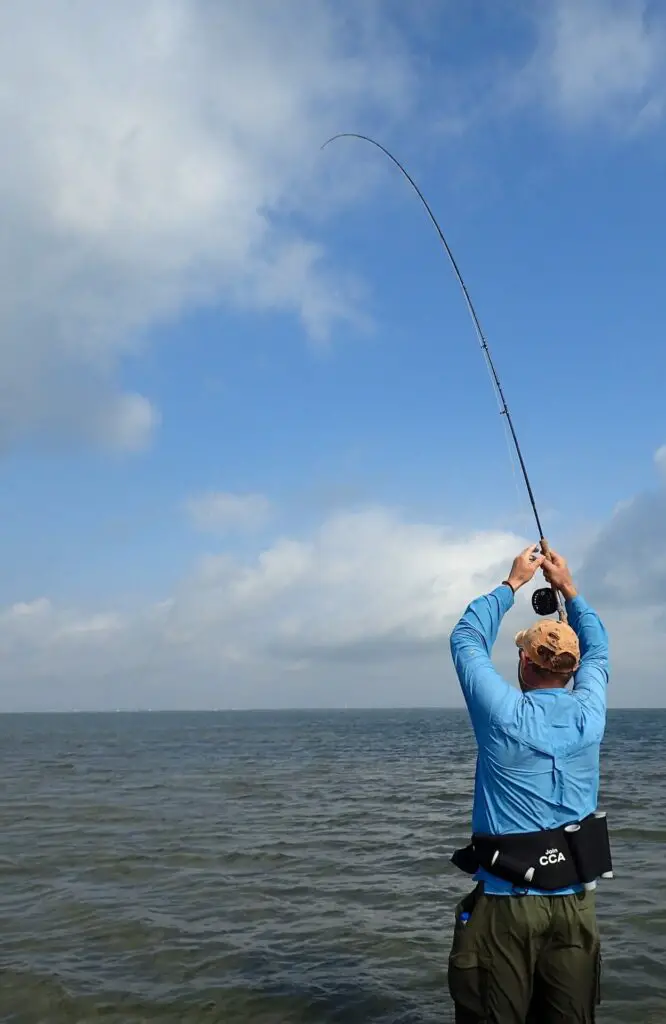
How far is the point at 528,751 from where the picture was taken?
4.23 m

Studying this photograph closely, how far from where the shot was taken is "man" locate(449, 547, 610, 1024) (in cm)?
424

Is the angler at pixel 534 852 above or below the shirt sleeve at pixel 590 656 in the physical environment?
below

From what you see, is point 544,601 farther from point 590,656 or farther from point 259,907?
point 259,907

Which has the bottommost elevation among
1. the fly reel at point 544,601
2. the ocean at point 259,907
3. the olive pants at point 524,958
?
the ocean at point 259,907

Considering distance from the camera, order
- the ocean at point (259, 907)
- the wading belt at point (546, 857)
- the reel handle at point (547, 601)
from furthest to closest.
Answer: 1. the ocean at point (259, 907)
2. the reel handle at point (547, 601)
3. the wading belt at point (546, 857)

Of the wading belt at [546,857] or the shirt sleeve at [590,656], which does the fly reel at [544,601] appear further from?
the wading belt at [546,857]

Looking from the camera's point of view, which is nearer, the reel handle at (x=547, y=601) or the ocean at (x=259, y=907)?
the reel handle at (x=547, y=601)

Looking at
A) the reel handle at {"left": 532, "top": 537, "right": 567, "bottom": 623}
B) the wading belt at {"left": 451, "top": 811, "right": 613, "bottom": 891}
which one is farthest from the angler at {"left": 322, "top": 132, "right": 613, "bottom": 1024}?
the reel handle at {"left": 532, "top": 537, "right": 567, "bottom": 623}

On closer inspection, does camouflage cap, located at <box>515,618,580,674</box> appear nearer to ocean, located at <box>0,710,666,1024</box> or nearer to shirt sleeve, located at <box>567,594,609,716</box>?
shirt sleeve, located at <box>567,594,609,716</box>

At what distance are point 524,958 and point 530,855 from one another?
0.57 meters

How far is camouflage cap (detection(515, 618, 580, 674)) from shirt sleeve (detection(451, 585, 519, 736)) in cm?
25

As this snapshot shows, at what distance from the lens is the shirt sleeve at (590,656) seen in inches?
175

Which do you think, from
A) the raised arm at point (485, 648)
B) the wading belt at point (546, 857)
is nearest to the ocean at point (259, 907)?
the wading belt at point (546, 857)

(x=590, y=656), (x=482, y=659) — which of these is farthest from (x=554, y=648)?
(x=590, y=656)
